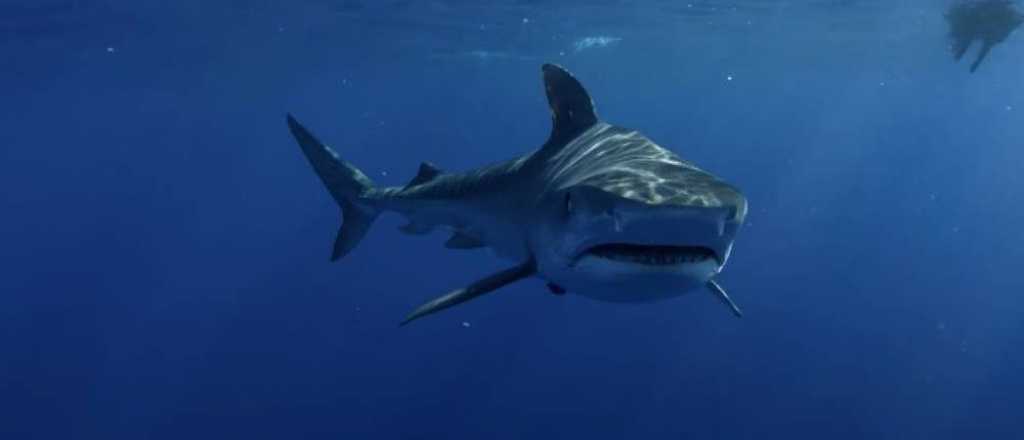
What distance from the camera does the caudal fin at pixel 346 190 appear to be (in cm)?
929

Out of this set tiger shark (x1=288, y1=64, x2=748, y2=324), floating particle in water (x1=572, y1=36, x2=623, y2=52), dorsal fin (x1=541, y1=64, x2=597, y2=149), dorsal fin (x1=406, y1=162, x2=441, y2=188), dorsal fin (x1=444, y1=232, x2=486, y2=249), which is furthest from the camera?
floating particle in water (x1=572, y1=36, x2=623, y2=52)

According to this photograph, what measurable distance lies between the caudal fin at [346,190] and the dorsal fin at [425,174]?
833 mm

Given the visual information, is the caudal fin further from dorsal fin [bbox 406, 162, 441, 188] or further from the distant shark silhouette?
the distant shark silhouette

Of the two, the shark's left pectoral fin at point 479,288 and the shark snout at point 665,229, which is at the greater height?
the shark snout at point 665,229

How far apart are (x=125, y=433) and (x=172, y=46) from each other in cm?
2110

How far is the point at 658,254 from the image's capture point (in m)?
4.16

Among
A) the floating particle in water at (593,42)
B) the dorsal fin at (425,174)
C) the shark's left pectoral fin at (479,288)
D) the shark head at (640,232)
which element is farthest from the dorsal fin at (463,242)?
the floating particle in water at (593,42)

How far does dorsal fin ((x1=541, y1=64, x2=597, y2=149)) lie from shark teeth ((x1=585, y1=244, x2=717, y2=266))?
9.04 feet

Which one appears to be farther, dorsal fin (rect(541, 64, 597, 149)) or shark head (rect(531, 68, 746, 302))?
dorsal fin (rect(541, 64, 597, 149))

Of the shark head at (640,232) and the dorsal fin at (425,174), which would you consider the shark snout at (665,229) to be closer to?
the shark head at (640,232)

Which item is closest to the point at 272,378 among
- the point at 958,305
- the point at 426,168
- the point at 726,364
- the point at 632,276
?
the point at 726,364

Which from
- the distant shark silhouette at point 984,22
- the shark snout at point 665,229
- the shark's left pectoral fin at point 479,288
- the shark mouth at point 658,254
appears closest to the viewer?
the shark snout at point 665,229

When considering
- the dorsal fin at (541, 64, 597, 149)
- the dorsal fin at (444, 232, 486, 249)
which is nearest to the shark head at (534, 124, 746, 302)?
the dorsal fin at (541, 64, 597, 149)

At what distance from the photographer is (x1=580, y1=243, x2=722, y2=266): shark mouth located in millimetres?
4129
